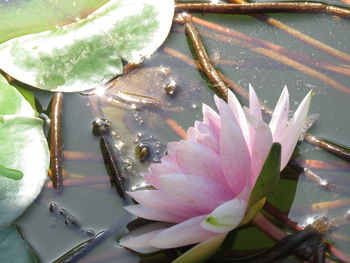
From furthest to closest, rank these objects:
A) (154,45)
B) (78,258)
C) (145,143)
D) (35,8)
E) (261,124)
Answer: (35,8) → (154,45) → (145,143) → (78,258) → (261,124)

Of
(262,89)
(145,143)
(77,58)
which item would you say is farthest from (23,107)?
(262,89)

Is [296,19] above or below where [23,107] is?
above

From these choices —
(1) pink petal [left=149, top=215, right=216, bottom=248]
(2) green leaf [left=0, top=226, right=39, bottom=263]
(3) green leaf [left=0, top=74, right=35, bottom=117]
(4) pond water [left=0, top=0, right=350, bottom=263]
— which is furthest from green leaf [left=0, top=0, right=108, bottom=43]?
(1) pink petal [left=149, top=215, right=216, bottom=248]

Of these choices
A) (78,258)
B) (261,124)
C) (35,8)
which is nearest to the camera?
(261,124)

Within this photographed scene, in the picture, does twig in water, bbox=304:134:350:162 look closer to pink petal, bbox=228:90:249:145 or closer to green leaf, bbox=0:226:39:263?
pink petal, bbox=228:90:249:145

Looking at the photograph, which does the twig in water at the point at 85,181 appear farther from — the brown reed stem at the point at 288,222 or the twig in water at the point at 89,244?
the brown reed stem at the point at 288,222

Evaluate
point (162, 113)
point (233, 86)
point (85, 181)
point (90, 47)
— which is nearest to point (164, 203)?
point (85, 181)

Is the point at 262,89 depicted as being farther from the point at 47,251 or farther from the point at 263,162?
the point at 47,251

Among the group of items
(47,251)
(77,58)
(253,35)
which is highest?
(253,35)
